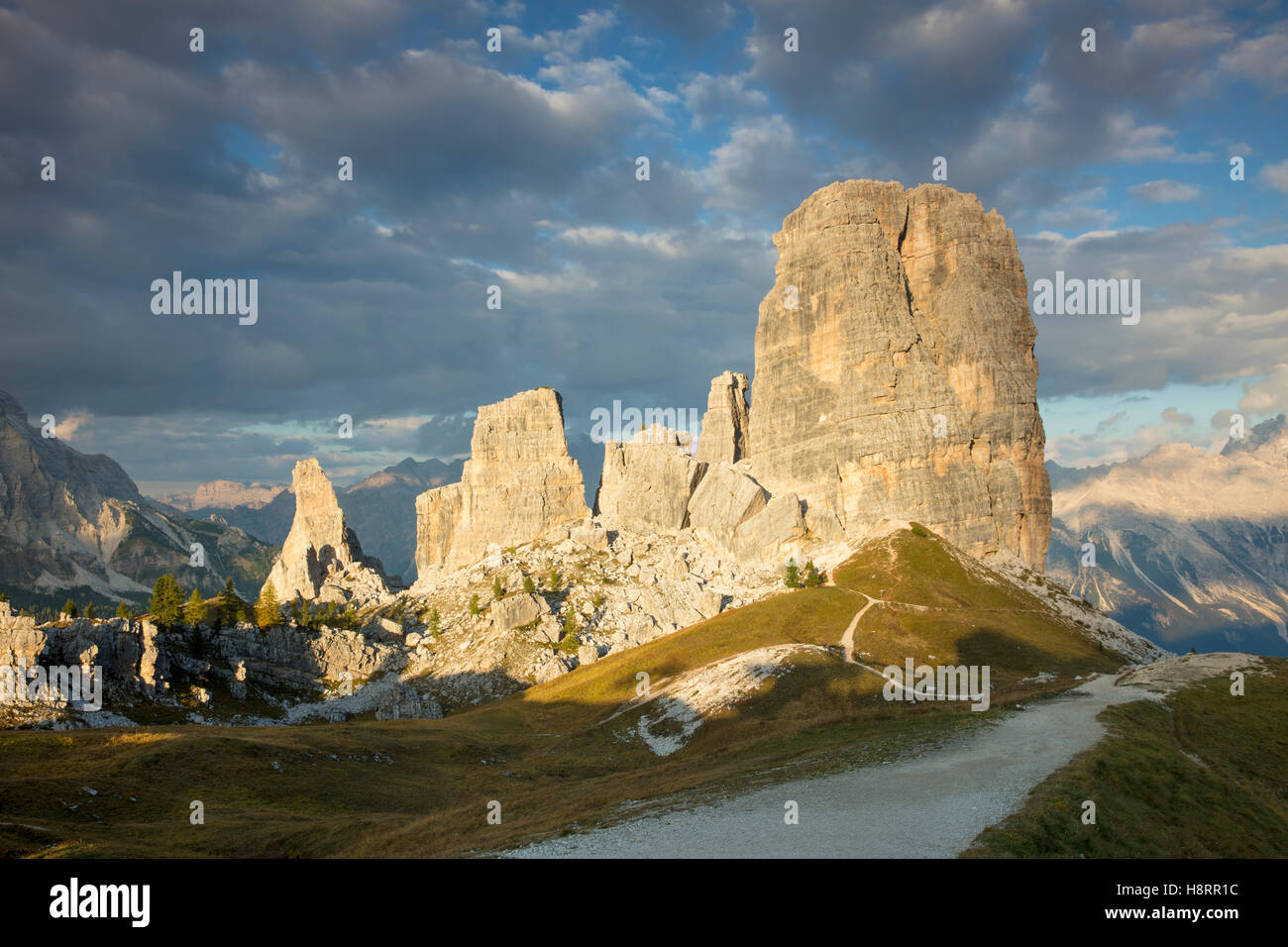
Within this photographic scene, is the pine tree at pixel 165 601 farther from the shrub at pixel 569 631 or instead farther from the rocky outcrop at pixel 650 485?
the rocky outcrop at pixel 650 485

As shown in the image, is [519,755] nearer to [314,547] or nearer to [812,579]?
[812,579]

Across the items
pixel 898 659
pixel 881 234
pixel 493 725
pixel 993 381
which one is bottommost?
pixel 493 725

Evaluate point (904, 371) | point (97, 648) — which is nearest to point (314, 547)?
point (97, 648)

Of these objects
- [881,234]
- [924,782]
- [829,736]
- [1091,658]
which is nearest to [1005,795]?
[924,782]

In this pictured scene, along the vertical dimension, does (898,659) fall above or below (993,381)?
below

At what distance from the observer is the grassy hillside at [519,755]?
39.9 m

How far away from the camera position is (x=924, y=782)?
124ft

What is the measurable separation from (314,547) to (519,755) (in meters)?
130

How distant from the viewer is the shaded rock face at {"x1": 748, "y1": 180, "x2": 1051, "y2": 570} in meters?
159

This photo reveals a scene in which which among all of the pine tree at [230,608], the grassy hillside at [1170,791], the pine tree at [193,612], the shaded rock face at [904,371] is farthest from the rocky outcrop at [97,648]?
the shaded rock face at [904,371]

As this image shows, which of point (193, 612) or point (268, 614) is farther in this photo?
point (268, 614)

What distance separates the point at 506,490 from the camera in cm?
18712
